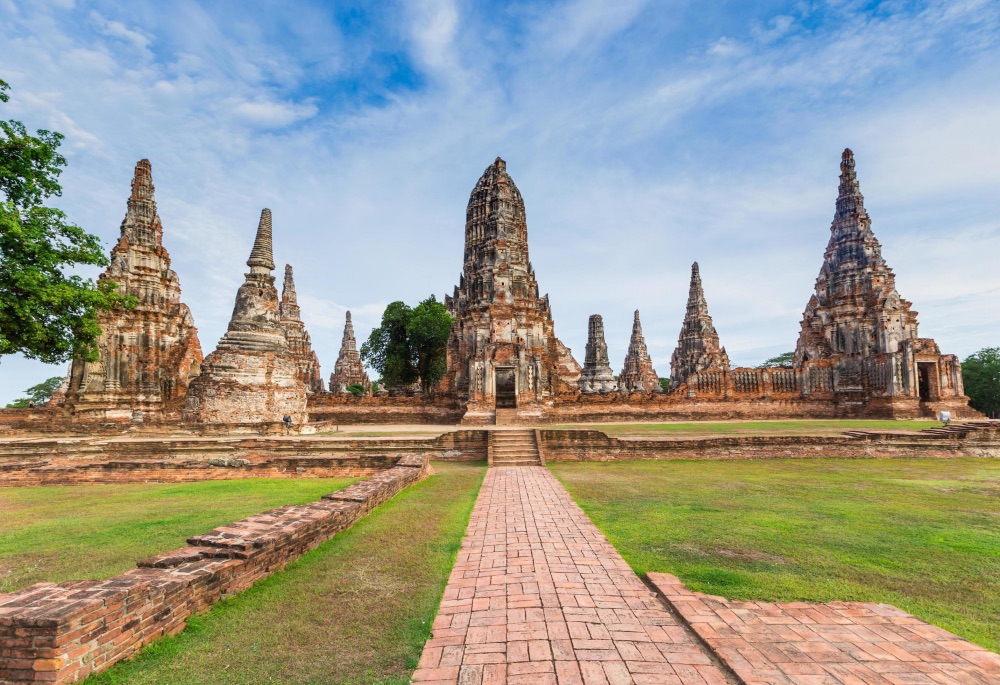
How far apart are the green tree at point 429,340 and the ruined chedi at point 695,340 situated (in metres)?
20.1

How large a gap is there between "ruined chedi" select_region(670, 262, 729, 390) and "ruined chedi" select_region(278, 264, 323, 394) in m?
31.5

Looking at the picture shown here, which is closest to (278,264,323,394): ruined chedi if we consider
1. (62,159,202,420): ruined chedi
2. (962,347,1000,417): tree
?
(62,159,202,420): ruined chedi

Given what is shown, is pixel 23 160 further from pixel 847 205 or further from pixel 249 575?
pixel 847 205

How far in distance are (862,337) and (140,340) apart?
137 ft

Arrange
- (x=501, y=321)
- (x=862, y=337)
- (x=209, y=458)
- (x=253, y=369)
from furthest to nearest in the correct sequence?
(x=862, y=337), (x=501, y=321), (x=253, y=369), (x=209, y=458)

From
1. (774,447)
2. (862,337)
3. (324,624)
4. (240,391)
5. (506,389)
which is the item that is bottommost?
(774,447)

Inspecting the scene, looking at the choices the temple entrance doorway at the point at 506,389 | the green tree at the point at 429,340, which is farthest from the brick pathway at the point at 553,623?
the green tree at the point at 429,340

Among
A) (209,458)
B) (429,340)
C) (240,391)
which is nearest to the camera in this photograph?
(209,458)

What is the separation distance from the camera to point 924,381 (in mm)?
29266

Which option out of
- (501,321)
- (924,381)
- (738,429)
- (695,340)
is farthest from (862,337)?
(501,321)

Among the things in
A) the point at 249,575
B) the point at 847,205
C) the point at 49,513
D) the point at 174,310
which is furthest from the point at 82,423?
the point at 847,205

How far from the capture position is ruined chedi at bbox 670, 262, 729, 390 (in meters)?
42.6

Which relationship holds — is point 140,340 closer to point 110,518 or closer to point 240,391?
point 240,391

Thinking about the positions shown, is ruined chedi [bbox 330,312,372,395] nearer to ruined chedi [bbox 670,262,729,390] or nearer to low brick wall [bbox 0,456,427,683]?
ruined chedi [bbox 670,262,729,390]
